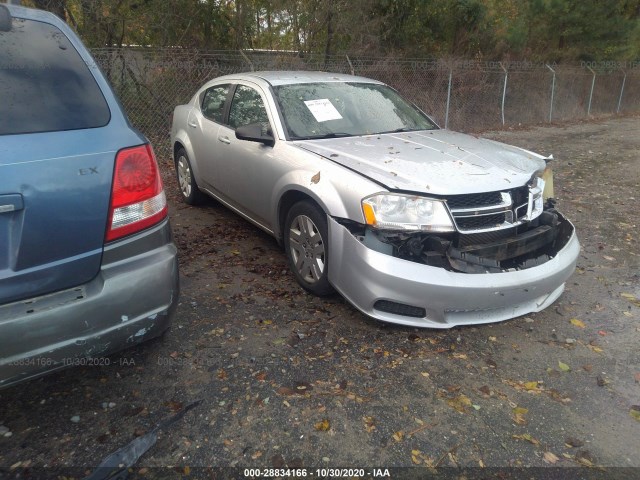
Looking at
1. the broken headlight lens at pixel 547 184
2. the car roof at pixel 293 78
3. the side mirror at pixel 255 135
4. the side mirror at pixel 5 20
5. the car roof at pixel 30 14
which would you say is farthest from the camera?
the car roof at pixel 293 78

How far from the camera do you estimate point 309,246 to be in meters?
3.56

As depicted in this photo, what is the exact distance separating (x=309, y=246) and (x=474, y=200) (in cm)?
122

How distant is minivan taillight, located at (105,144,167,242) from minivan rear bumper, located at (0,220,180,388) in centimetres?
5

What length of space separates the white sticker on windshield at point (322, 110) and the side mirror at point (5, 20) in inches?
95.7

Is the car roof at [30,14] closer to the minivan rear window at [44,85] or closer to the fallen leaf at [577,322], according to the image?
the minivan rear window at [44,85]

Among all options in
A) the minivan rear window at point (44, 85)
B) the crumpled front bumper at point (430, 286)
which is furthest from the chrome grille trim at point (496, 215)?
the minivan rear window at point (44, 85)

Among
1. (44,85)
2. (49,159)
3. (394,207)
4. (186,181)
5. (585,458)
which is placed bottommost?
(585,458)

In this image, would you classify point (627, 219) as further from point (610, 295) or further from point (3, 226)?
point (3, 226)

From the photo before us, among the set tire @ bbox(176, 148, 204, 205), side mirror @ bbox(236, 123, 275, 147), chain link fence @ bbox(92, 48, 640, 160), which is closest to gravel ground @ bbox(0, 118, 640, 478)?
side mirror @ bbox(236, 123, 275, 147)

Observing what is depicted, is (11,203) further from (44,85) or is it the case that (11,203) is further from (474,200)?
(474,200)

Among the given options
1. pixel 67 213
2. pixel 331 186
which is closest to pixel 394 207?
pixel 331 186

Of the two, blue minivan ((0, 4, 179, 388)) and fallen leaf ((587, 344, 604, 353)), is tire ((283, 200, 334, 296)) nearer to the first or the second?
blue minivan ((0, 4, 179, 388))

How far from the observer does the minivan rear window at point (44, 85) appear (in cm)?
201

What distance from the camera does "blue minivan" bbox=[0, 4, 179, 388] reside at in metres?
1.92
